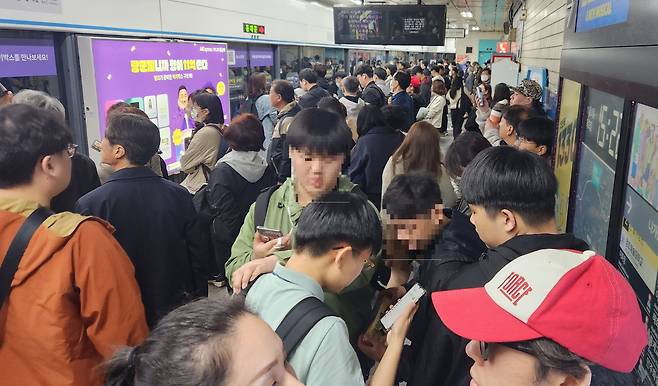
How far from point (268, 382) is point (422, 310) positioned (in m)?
0.82

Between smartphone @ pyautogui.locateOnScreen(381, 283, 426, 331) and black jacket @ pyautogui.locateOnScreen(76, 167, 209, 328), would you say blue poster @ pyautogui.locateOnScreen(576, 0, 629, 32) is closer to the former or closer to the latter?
smartphone @ pyautogui.locateOnScreen(381, 283, 426, 331)

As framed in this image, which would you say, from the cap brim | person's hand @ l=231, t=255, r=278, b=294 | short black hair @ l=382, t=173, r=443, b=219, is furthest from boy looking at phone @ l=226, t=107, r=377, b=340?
the cap brim

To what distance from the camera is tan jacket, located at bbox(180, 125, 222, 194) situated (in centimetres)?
397

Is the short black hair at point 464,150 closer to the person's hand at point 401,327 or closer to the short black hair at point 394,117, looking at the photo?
the short black hair at point 394,117

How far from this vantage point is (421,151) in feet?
11.0

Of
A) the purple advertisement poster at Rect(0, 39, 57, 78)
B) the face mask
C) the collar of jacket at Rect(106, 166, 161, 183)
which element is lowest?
the face mask

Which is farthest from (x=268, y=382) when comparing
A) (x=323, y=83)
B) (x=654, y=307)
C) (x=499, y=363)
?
(x=323, y=83)

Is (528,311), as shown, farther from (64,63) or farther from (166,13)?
(166,13)

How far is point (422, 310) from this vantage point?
1632 millimetres

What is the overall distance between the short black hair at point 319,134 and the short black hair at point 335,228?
60 centimetres

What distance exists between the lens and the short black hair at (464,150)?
9.41 ft

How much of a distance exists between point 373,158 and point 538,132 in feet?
4.28

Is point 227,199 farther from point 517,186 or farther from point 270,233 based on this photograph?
point 517,186

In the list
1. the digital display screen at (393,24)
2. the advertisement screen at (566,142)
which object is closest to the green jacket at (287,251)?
the advertisement screen at (566,142)
